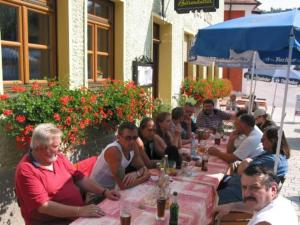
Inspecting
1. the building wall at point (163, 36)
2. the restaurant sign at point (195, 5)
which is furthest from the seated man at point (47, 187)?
the restaurant sign at point (195, 5)

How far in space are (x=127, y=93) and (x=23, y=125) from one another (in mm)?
2424

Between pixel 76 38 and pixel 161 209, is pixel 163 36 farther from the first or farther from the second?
pixel 161 209

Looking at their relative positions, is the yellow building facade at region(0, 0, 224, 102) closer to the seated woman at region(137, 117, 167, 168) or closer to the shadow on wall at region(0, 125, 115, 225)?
the shadow on wall at region(0, 125, 115, 225)

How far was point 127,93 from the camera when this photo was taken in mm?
6219

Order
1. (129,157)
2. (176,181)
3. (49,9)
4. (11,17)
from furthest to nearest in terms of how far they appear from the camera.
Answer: (49,9) < (11,17) < (129,157) < (176,181)

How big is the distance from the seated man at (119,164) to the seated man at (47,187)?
0.25 m

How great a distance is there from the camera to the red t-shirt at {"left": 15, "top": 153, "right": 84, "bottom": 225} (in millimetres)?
2961

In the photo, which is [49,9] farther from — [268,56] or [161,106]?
[161,106]

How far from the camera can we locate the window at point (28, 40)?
460cm

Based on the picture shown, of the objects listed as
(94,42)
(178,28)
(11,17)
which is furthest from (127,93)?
(178,28)

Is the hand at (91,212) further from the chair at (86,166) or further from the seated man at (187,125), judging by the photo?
the seated man at (187,125)

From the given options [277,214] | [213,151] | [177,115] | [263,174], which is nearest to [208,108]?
[177,115]

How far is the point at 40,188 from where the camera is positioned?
2992 mm

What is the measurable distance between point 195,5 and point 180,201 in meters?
7.04
